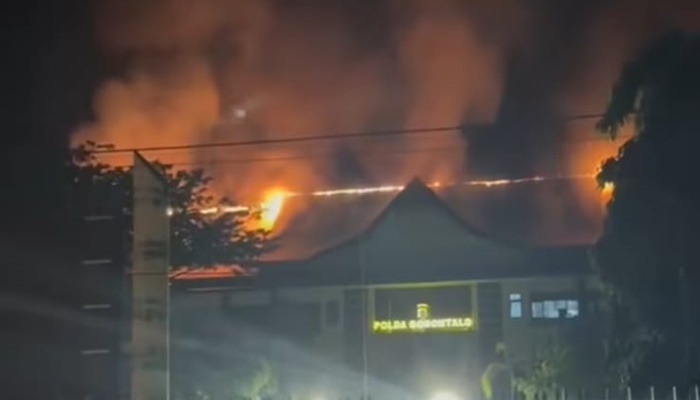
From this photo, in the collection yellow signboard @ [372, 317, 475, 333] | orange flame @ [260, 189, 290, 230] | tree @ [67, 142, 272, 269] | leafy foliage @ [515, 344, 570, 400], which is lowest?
leafy foliage @ [515, 344, 570, 400]

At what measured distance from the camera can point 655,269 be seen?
6363 mm

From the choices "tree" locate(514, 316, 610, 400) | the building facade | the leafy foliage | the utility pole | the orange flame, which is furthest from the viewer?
the orange flame

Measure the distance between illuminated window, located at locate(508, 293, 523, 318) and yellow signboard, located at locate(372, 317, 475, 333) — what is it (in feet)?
1.12

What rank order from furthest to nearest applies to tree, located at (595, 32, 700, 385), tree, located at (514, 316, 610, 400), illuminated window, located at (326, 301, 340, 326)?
1. illuminated window, located at (326, 301, 340, 326)
2. tree, located at (514, 316, 610, 400)
3. tree, located at (595, 32, 700, 385)

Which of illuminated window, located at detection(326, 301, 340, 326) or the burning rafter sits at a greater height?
the burning rafter

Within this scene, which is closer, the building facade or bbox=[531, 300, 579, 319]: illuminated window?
bbox=[531, 300, 579, 319]: illuminated window

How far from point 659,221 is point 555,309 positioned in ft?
9.86

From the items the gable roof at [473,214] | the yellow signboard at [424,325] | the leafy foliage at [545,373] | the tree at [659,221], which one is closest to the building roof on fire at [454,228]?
the gable roof at [473,214]

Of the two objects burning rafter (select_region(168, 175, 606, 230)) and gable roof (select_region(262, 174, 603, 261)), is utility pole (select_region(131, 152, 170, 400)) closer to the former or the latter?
burning rafter (select_region(168, 175, 606, 230))

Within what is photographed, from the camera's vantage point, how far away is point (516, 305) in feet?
32.3

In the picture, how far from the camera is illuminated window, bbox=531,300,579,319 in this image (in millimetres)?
8898

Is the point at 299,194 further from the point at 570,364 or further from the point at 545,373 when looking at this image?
the point at 570,364

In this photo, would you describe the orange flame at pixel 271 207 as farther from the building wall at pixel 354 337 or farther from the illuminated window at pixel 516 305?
the illuminated window at pixel 516 305

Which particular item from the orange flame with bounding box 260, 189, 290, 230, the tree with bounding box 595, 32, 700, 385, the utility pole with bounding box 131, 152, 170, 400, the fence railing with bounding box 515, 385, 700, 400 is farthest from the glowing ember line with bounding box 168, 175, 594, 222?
the fence railing with bounding box 515, 385, 700, 400
